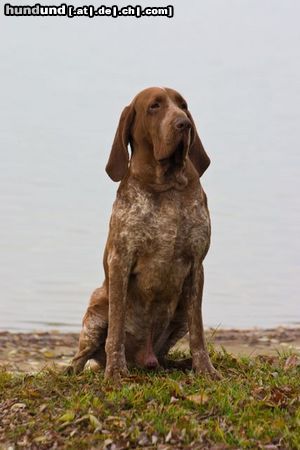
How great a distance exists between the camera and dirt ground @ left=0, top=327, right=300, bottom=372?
14430mm

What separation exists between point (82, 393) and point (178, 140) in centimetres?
210

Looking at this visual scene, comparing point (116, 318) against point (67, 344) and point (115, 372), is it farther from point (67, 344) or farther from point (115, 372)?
point (67, 344)

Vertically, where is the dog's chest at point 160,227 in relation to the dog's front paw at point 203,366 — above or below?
above

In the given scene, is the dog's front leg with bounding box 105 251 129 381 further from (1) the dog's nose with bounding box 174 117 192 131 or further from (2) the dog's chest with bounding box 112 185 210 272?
(1) the dog's nose with bounding box 174 117 192 131

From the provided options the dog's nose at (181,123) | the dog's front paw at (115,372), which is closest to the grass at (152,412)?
the dog's front paw at (115,372)

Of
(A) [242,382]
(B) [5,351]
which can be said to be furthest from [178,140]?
(B) [5,351]

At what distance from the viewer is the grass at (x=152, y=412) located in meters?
8.20

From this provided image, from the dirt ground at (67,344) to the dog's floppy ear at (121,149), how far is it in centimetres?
452

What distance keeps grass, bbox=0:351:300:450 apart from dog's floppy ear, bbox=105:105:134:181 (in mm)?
1652

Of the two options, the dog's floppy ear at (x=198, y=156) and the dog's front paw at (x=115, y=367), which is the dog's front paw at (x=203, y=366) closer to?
the dog's front paw at (x=115, y=367)

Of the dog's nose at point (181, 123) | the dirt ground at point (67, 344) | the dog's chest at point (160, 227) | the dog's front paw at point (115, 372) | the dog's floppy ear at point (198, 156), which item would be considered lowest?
the dog's front paw at point (115, 372)

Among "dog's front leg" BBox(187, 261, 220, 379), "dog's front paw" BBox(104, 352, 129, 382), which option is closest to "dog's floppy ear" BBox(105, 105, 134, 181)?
"dog's front leg" BBox(187, 261, 220, 379)

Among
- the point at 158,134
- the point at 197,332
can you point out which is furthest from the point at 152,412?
the point at 158,134

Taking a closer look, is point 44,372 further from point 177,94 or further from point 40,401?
point 177,94
